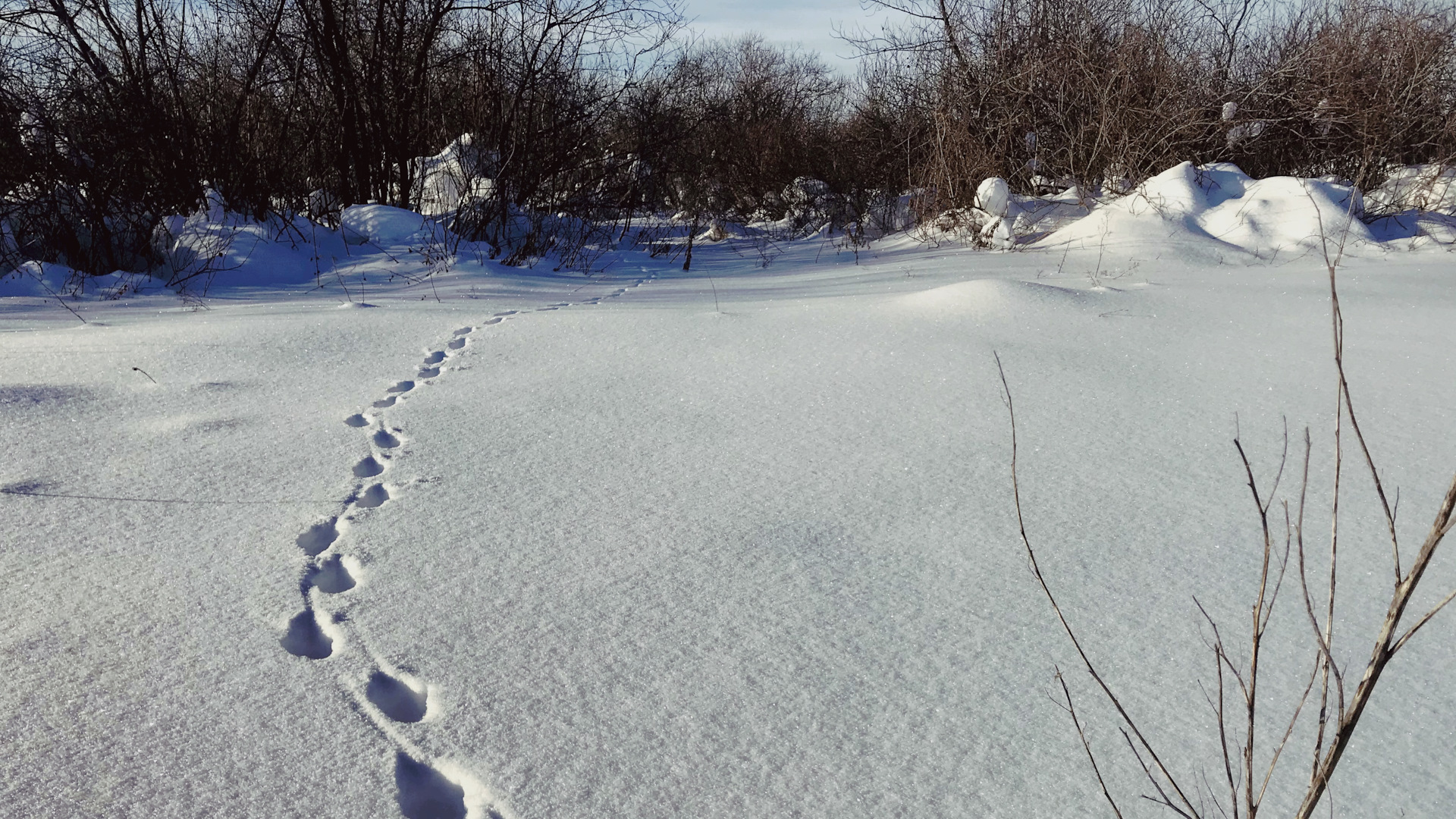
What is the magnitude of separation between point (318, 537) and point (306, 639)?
39cm

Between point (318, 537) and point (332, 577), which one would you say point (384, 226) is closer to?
point (318, 537)

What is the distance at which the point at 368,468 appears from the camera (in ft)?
6.72

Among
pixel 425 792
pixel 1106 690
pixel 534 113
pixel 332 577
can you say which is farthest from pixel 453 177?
pixel 1106 690

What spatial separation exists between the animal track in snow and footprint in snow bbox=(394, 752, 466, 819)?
1034mm

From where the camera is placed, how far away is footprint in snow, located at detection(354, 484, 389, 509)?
1840mm

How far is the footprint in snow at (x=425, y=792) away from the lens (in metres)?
1.03

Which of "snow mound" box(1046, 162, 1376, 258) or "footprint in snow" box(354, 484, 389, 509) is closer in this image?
"footprint in snow" box(354, 484, 389, 509)

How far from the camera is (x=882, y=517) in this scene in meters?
1.79

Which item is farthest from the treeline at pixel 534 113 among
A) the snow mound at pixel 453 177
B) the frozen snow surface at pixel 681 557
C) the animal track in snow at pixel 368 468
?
the animal track in snow at pixel 368 468

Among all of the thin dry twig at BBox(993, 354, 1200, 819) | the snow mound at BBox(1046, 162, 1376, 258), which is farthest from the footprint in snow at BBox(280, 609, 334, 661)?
the snow mound at BBox(1046, 162, 1376, 258)

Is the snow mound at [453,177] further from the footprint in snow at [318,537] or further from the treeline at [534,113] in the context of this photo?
the footprint in snow at [318,537]

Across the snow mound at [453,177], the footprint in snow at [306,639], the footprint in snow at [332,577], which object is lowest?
the footprint in snow at [306,639]

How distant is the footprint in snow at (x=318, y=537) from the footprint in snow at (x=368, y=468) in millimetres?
249

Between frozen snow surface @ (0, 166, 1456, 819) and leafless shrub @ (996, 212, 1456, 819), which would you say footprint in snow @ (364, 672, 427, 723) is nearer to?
frozen snow surface @ (0, 166, 1456, 819)
